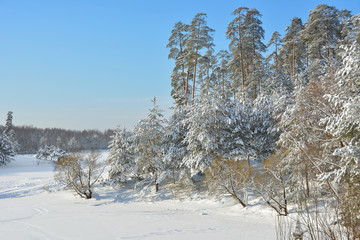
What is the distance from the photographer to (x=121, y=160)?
23.3m

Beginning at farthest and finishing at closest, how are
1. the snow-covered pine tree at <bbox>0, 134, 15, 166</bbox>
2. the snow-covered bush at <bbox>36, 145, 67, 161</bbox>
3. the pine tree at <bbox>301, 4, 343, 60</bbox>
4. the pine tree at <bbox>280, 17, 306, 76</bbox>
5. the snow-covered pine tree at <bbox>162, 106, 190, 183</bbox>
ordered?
the snow-covered bush at <bbox>36, 145, 67, 161</bbox>, the snow-covered pine tree at <bbox>0, 134, 15, 166</bbox>, the pine tree at <bbox>280, 17, 306, 76</bbox>, the pine tree at <bbox>301, 4, 343, 60</bbox>, the snow-covered pine tree at <bbox>162, 106, 190, 183</bbox>

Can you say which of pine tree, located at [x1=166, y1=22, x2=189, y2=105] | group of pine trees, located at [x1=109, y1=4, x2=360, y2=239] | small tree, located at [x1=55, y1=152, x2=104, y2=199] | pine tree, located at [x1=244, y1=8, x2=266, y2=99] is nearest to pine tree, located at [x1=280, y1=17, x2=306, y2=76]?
group of pine trees, located at [x1=109, y1=4, x2=360, y2=239]

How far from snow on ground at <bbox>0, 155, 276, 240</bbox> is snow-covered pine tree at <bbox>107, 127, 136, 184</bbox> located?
1.61 metres

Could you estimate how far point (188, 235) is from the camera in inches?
432

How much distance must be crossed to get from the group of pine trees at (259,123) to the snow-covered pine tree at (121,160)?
0.35 feet

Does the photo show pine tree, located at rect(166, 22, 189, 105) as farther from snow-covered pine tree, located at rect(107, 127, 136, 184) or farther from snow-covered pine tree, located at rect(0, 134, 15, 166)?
snow-covered pine tree, located at rect(0, 134, 15, 166)

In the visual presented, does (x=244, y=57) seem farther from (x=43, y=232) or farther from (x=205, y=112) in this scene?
(x=43, y=232)

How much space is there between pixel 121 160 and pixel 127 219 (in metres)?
9.32

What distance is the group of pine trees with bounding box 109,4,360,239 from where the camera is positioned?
11.5 m

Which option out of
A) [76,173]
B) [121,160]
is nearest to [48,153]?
[76,173]

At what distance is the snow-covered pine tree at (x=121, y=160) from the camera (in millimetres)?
23016

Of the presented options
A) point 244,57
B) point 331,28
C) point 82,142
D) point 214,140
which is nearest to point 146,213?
point 214,140

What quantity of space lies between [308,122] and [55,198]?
958 inches

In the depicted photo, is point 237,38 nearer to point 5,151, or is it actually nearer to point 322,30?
point 322,30
